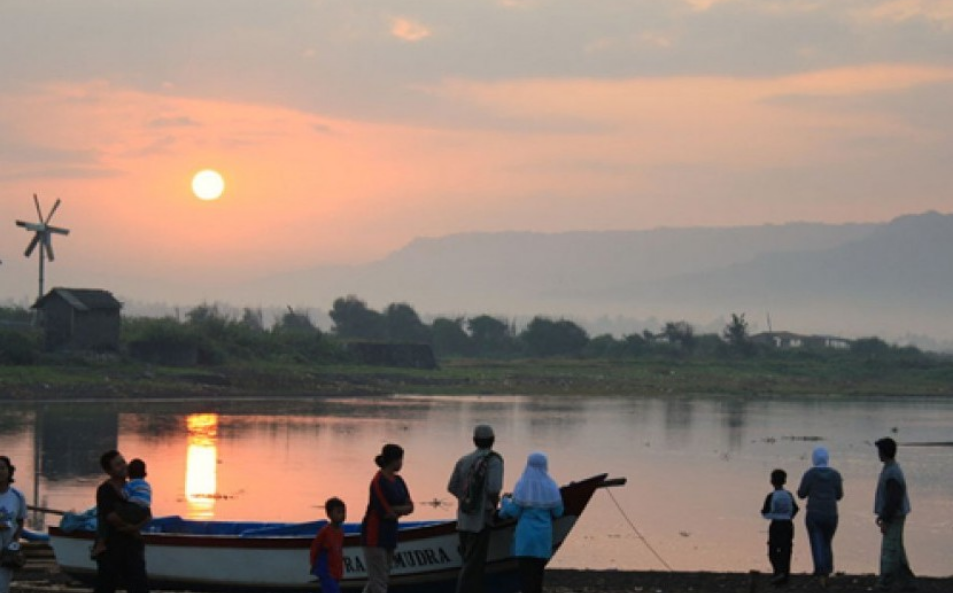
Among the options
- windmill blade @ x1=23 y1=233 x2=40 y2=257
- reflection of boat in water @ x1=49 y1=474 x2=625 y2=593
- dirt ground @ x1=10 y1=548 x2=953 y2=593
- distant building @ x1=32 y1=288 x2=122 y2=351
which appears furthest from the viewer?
windmill blade @ x1=23 y1=233 x2=40 y2=257

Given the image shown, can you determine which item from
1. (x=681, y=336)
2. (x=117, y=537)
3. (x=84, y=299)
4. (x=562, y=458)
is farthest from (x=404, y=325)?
(x=117, y=537)

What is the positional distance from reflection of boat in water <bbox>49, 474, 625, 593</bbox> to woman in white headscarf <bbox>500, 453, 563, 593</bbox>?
105 cm

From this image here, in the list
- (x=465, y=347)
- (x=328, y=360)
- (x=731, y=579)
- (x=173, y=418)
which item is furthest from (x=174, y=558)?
(x=465, y=347)

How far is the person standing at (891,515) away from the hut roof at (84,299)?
6543 centimetres

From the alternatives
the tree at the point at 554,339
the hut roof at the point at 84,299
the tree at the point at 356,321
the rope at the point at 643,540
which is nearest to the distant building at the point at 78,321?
the hut roof at the point at 84,299

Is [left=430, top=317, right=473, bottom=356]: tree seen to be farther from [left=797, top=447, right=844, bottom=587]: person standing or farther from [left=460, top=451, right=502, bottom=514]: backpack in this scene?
[left=460, top=451, right=502, bottom=514]: backpack

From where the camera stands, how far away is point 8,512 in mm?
14523

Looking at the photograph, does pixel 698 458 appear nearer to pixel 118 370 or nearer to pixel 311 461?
pixel 311 461

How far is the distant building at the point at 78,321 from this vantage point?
7925cm

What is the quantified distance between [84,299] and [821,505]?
66.0 metres

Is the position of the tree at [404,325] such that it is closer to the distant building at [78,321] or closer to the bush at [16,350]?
the distant building at [78,321]

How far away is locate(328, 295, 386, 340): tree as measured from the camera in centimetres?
16275

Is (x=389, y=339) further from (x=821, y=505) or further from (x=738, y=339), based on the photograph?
(x=821, y=505)

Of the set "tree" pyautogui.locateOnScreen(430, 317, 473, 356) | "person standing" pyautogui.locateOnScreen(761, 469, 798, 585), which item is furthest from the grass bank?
"person standing" pyautogui.locateOnScreen(761, 469, 798, 585)
